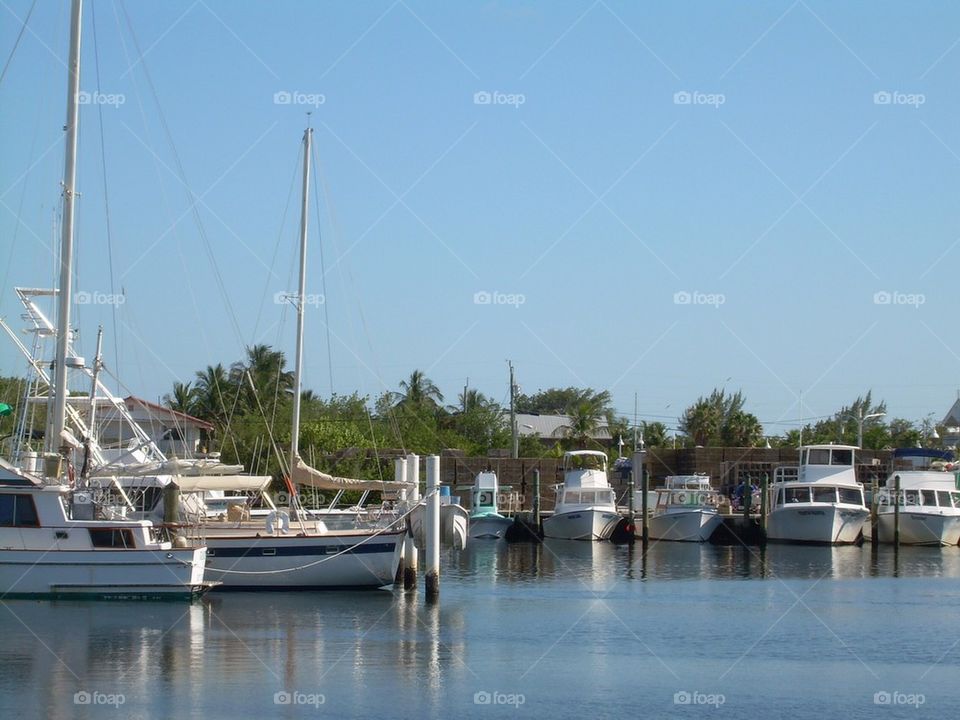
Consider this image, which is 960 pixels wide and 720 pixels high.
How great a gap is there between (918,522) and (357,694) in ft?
150

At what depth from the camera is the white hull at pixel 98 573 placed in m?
35.0

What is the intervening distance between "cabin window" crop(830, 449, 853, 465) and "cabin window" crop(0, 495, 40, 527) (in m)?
42.0

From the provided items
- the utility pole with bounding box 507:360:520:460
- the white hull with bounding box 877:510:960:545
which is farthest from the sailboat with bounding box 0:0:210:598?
the utility pole with bounding box 507:360:520:460

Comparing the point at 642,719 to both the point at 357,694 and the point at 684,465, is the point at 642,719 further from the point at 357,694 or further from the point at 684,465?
the point at 684,465

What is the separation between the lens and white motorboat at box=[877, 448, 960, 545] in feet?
213

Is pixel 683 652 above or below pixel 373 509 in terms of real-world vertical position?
below

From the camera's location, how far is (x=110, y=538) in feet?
115

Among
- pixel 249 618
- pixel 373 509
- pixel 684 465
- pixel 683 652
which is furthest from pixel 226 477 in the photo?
pixel 684 465

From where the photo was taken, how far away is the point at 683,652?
3145 cm

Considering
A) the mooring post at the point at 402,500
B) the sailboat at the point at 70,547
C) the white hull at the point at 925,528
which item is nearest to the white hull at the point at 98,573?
the sailboat at the point at 70,547

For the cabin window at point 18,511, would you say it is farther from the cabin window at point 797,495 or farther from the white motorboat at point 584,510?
the cabin window at point 797,495

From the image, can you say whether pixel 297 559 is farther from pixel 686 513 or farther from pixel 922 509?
pixel 922 509

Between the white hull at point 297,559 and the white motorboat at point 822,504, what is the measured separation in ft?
98.7

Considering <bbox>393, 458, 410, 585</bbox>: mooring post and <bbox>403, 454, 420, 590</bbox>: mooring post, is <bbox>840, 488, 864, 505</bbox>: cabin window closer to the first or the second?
<bbox>393, 458, 410, 585</bbox>: mooring post
